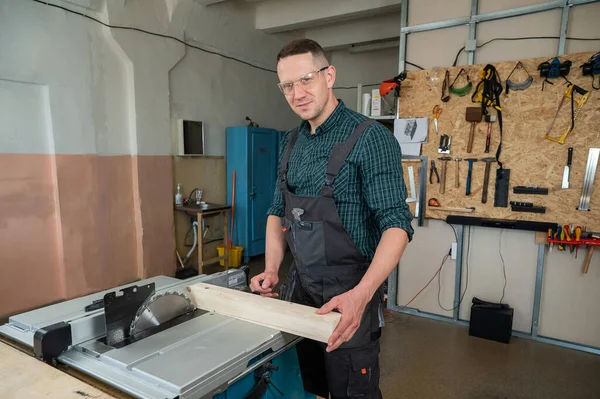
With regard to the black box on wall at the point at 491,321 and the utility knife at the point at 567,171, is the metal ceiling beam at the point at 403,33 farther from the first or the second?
the black box on wall at the point at 491,321

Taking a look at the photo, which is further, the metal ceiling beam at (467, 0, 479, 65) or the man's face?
the metal ceiling beam at (467, 0, 479, 65)

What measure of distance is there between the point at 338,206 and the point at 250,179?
3.58 meters

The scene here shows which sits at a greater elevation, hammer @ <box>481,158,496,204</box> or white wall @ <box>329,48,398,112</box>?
white wall @ <box>329,48,398,112</box>

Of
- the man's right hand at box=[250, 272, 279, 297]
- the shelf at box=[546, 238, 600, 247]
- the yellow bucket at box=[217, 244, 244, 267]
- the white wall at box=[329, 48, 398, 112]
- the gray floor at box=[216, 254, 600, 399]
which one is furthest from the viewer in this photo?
the white wall at box=[329, 48, 398, 112]

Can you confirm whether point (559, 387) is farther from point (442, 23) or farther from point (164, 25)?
point (164, 25)

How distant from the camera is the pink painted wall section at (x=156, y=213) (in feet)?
12.3

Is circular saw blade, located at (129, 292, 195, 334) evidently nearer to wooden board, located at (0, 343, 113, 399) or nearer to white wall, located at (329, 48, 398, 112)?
wooden board, located at (0, 343, 113, 399)

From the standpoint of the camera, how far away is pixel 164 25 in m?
3.84

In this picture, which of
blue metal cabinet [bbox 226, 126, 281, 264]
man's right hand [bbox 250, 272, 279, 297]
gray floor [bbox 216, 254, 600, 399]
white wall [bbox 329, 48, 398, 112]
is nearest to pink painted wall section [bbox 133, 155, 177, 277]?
blue metal cabinet [bbox 226, 126, 281, 264]

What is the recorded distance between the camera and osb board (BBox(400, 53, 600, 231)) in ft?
8.50

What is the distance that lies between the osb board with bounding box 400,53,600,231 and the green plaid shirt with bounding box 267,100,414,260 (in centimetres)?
200

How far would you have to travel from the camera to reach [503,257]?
2932 millimetres

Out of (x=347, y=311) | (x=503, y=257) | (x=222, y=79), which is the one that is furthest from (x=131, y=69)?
(x=503, y=257)

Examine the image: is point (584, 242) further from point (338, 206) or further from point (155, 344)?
point (155, 344)
